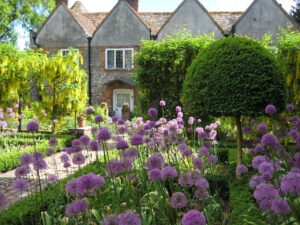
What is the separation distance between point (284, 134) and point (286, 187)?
2.31 metres

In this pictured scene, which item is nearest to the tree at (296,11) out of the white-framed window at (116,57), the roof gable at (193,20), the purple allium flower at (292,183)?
the roof gable at (193,20)

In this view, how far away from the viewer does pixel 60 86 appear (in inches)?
403

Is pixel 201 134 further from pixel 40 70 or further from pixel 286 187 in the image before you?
pixel 40 70

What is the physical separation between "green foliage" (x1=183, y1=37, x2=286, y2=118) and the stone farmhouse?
12182 millimetres

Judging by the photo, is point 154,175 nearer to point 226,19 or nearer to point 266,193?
point 266,193

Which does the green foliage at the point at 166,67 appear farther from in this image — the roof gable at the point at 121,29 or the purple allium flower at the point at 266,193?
the roof gable at the point at 121,29

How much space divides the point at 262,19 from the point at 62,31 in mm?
12622

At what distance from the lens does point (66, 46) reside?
1759 cm

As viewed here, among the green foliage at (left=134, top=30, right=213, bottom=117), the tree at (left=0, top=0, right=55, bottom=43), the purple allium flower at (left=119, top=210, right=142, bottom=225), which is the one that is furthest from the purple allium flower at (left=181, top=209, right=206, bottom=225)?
the tree at (left=0, top=0, right=55, bottom=43)

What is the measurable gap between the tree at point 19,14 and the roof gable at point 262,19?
18428mm

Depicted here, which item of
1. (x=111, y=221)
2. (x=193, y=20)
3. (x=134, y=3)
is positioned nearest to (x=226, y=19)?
(x=193, y=20)

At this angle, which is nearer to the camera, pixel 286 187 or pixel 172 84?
pixel 286 187

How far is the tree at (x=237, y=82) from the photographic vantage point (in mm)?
3945

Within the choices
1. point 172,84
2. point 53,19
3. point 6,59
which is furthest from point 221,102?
point 53,19
